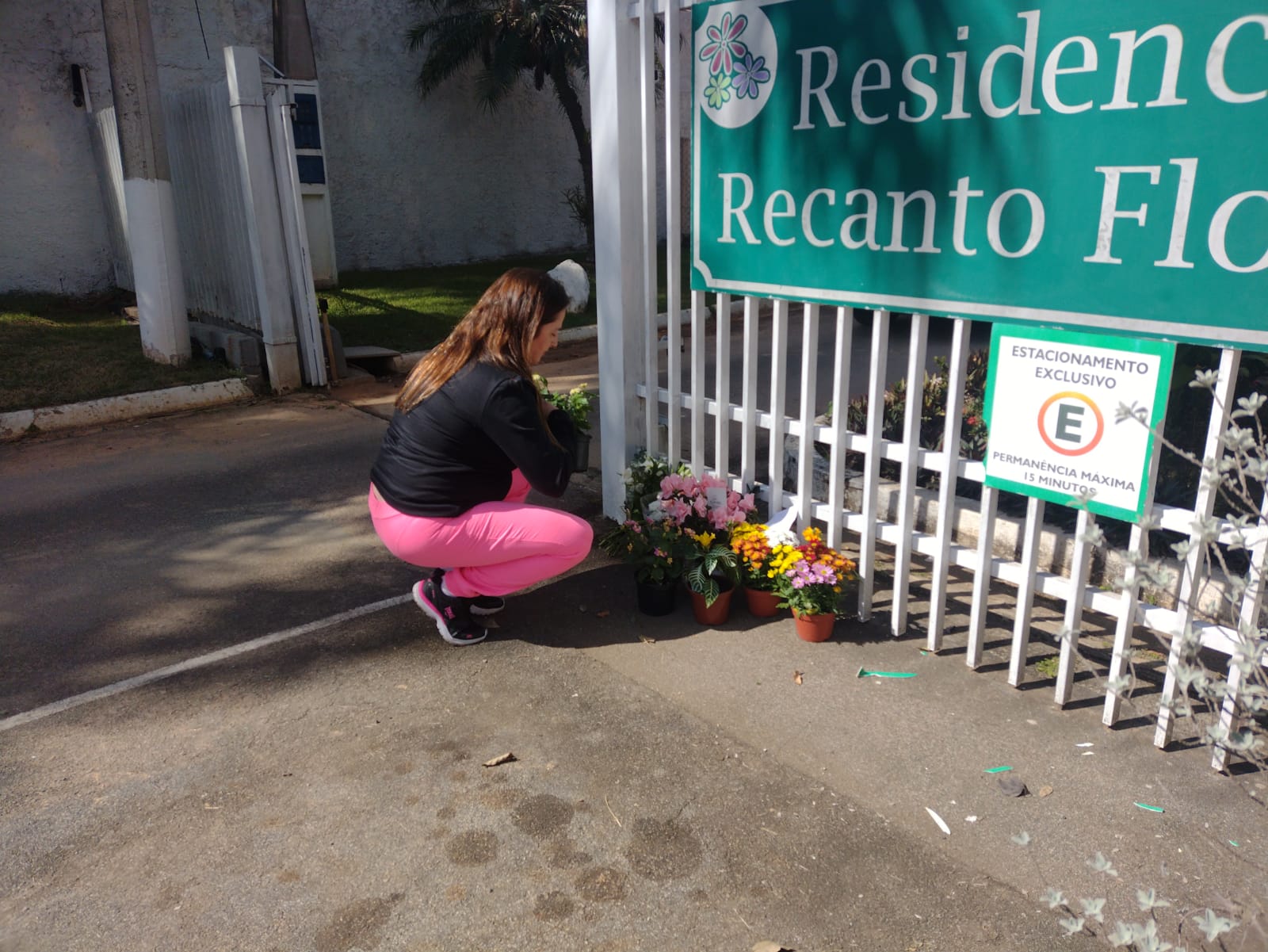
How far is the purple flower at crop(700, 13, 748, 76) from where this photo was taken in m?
3.71

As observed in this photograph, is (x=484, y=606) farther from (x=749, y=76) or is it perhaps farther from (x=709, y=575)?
(x=749, y=76)

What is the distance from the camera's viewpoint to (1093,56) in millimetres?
2738

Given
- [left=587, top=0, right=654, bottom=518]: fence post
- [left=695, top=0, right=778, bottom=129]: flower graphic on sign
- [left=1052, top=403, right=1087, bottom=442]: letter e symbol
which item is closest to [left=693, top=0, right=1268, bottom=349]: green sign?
[left=695, top=0, right=778, bottom=129]: flower graphic on sign

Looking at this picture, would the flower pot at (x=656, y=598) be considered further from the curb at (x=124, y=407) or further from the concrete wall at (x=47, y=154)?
the concrete wall at (x=47, y=154)

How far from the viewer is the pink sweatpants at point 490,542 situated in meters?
3.60

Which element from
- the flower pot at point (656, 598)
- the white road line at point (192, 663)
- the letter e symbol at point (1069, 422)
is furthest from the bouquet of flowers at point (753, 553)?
the white road line at point (192, 663)

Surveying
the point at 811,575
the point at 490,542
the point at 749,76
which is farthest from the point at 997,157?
the point at 490,542

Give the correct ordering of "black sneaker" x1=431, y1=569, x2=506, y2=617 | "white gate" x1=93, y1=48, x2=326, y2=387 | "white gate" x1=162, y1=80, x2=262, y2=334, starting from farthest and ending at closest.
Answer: "white gate" x1=162, y1=80, x2=262, y2=334 < "white gate" x1=93, y1=48, x2=326, y2=387 < "black sneaker" x1=431, y1=569, x2=506, y2=617

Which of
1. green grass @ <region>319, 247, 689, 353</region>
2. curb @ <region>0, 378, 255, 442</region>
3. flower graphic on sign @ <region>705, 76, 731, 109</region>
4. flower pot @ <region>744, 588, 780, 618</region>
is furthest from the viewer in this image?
green grass @ <region>319, 247, 689, 353</region>

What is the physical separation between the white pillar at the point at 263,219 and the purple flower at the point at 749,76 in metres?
4.93

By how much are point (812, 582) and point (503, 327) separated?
1518 millimetres

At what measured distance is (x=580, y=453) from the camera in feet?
12.7

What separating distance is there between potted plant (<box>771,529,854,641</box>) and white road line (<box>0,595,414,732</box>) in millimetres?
1672

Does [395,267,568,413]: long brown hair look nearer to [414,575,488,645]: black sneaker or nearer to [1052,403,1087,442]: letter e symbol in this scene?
[414,575,488,645]: black sneaker
